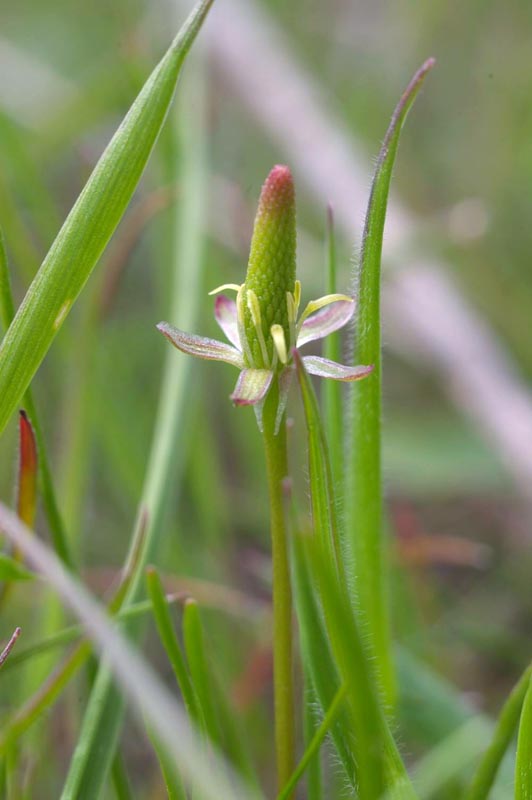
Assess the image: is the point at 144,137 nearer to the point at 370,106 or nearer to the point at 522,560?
the point at 522,560

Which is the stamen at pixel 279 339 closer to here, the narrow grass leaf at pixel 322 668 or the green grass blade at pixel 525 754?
the narrow grass leaf at pixel 322 668

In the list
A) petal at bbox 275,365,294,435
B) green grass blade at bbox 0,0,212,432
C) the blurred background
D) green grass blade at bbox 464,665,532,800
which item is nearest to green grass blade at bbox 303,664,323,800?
green grass blade at bbox 464,665,532,800

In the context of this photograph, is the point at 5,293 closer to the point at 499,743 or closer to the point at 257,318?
the point at 257,318

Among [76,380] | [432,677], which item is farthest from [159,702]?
Answer: [76,380]

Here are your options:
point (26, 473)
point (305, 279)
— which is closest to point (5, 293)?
point (26, 473)

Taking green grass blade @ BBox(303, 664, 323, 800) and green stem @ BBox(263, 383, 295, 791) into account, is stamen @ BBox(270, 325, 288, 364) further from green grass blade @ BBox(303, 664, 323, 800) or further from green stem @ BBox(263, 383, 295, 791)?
green grass blade @ BBox(303, 664, 323, 800)

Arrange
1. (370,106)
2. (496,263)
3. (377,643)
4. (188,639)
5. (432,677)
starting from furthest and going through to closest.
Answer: (370,106) < (496,263) < (432,677) < (377,643) < (188,639)
